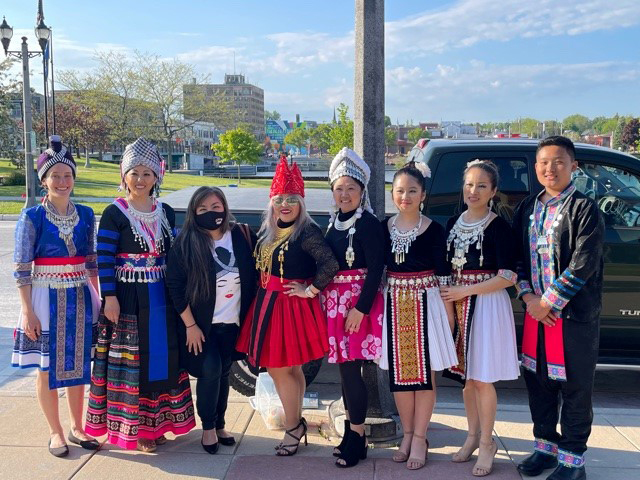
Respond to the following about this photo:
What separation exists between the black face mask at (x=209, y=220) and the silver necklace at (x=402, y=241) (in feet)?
3.47

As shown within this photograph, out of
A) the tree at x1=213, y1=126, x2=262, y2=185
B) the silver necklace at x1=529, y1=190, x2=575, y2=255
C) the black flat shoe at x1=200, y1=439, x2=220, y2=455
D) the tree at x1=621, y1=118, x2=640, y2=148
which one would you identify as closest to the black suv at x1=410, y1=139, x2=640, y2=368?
the silver necklace at x1=529, y1=190, x2=575, y2=255

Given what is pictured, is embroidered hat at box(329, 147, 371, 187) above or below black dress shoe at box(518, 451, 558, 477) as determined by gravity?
above

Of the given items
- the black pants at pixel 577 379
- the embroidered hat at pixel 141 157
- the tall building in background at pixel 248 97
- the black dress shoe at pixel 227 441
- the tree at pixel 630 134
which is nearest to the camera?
the black pants at pixel 577 379

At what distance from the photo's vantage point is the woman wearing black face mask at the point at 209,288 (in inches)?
149

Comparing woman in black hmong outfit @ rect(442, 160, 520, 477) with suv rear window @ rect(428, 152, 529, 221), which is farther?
suv rear window @ rect(428, 152, 529, 221)

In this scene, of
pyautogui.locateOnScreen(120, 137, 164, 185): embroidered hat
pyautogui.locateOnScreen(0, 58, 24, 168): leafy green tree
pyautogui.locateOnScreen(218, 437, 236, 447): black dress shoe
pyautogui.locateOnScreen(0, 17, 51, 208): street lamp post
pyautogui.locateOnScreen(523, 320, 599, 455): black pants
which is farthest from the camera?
pyautogui.locateOnScreen(0, 58, 24, 168): leafy green tree

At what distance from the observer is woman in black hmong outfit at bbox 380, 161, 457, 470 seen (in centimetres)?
362

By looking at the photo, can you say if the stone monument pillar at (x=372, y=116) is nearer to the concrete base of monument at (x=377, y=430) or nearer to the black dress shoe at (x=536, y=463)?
the concrete base of monument at (x=377, y=430)

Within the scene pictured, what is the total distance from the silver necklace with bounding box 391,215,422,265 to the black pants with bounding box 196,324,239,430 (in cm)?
112

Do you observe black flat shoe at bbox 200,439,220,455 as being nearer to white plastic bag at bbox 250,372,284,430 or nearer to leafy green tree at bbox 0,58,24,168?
white plastic bag at bbox 250,372,284,430

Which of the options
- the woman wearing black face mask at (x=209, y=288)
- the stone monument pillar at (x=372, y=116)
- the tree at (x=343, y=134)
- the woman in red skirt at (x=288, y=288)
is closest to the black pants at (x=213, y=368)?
the woman wearing black face mask at (x=209, y=288)

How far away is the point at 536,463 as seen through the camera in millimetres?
3684

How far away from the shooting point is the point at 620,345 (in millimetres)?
4902

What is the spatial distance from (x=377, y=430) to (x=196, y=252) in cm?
162
